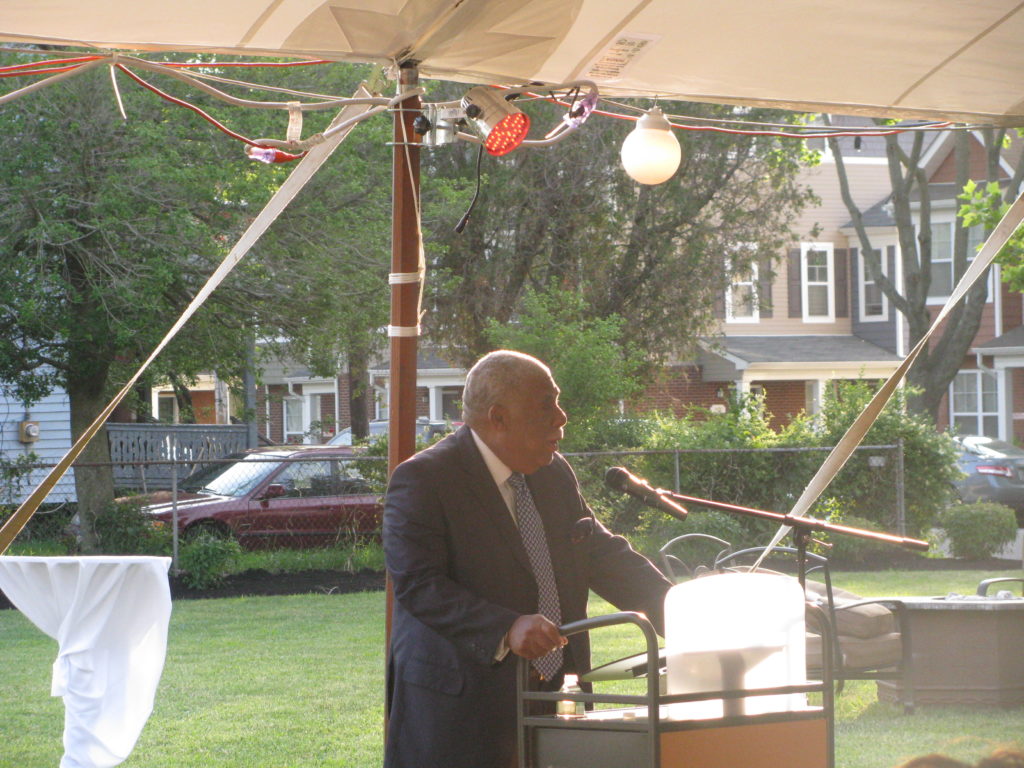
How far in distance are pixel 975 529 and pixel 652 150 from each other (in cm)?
1129

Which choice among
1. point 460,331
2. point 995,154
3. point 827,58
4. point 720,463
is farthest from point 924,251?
point 827,58

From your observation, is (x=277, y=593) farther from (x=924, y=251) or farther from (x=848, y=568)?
(x=924, y=251)

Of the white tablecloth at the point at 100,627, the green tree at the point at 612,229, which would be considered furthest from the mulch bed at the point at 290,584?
the green tree at the point at 612,229

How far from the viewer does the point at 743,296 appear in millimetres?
25250

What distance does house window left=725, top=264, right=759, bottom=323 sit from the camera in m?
23.9

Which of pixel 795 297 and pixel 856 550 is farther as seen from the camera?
pixel 795 297

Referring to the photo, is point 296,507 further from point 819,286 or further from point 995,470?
point 819,286

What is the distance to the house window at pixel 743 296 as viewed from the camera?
23.9 metres

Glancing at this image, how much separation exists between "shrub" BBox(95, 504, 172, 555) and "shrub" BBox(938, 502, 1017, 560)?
9311 mm

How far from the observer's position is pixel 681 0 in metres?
4.58

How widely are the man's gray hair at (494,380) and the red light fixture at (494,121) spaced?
114 centimetres

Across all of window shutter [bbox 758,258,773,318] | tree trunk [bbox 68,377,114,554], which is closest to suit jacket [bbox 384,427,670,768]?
tree trunk [bbox 68,377,114,554]

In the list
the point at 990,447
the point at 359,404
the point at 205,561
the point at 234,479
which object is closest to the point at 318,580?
the point at 205,561

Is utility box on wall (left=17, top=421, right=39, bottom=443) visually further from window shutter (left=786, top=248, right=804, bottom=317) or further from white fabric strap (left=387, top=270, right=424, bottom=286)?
window shutter (left=786, top=248, right=804, bottom=317)
